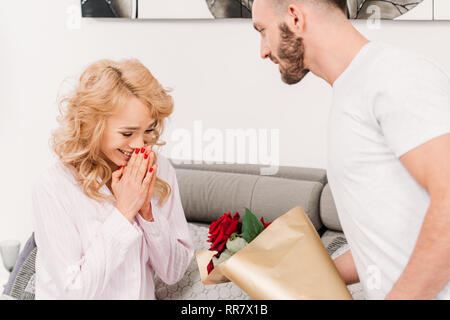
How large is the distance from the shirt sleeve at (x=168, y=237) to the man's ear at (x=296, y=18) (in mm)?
479

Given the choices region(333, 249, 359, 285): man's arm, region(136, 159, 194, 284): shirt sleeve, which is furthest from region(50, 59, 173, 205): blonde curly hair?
region(333, 249, 359, 285): man's arm

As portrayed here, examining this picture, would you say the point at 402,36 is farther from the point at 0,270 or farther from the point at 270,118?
the point at 0,270

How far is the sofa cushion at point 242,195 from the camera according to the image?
139cm

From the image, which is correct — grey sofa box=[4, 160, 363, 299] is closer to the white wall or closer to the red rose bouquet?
the white wall

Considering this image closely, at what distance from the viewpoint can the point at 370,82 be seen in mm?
697

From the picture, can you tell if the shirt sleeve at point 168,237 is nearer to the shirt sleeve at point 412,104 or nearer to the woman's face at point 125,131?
the woman's face at point 125,131

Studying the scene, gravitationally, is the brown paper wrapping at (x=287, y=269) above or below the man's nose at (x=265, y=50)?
below

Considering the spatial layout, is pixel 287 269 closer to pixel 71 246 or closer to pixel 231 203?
pixel 71 246

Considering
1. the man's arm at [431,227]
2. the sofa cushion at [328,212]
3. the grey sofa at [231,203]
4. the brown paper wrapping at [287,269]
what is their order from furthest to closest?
the sofa cushion at [328,212]
the grey sofa at [231,203]
the brown paper wrapping at [287,269]
the man's arm at [431,227]

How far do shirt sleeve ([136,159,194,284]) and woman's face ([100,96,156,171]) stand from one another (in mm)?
137

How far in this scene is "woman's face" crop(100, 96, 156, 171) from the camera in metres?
0.98

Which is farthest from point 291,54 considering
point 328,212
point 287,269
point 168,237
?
point 328,212

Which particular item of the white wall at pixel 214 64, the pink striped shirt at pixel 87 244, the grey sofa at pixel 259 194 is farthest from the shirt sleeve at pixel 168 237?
the white wall at pixel 214 64
